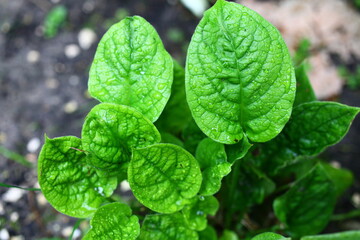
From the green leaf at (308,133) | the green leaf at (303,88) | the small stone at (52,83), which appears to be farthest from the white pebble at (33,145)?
the green leaf at (303,88)

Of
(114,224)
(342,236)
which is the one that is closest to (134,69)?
(114,224)

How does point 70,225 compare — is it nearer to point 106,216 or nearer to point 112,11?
point 106,216

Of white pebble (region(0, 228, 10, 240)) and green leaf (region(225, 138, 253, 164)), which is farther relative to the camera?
white pebble (region(0, 228, 10, 240))

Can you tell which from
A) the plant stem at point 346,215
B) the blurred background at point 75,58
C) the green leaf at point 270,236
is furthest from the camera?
the blurred background at point 75,58

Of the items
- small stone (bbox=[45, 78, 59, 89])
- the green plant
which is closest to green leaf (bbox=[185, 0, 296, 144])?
the green plant

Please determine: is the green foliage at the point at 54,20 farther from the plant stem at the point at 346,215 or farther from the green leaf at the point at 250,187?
the plant stem at the point at 346,215

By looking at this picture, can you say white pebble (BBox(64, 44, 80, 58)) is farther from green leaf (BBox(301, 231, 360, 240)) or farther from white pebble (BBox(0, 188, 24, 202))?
green leaf (BBox(301, 231, 360, 240))
